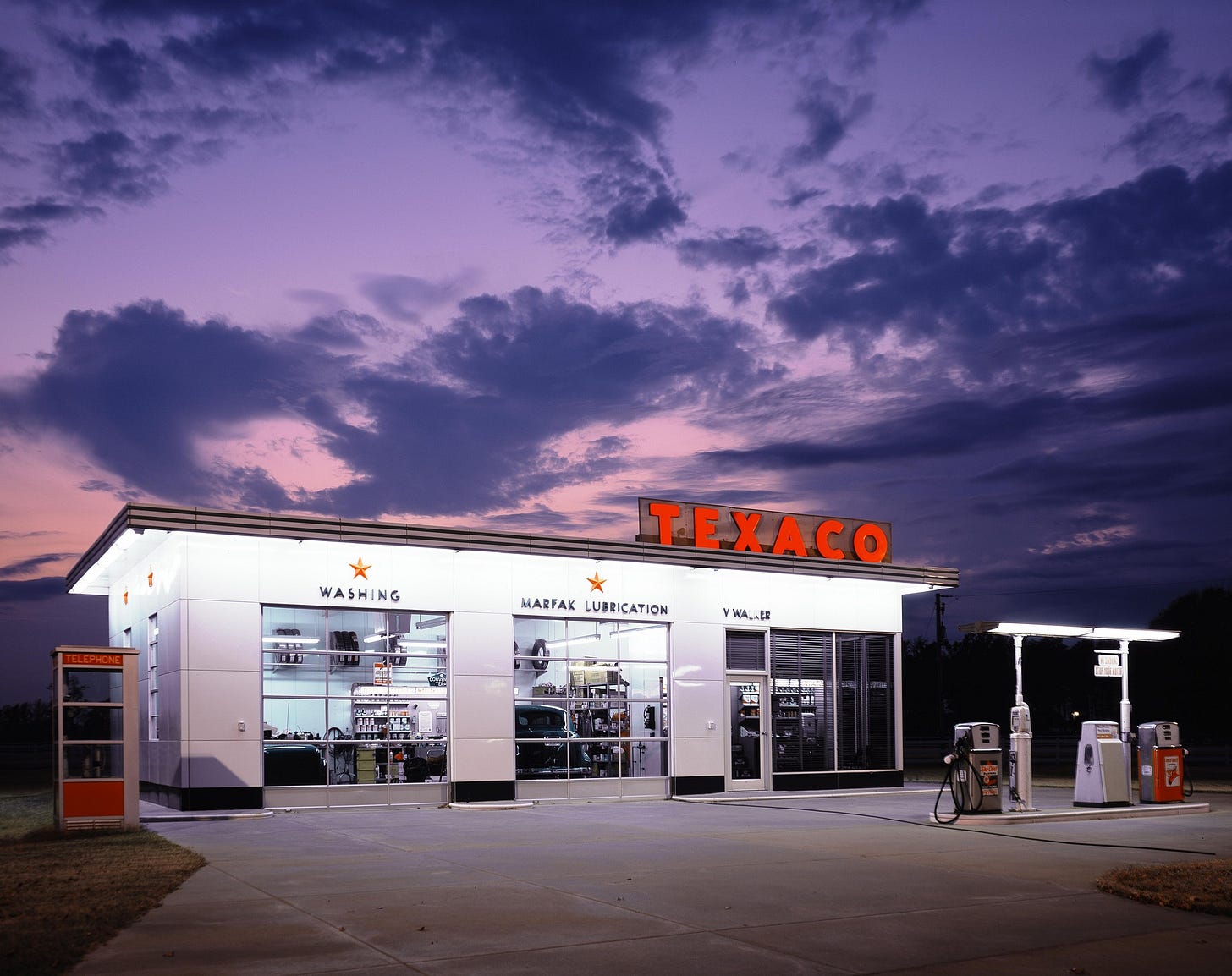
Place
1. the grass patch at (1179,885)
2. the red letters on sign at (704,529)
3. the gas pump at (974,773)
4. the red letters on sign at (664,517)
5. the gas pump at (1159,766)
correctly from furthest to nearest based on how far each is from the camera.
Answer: the red letters on sign at (704,529) < the red letters on sign at (664,517) < the gas pump at (1159,766) < the gas pump at (974,773) < the grass patch at (1179,885)

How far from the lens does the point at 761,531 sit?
2517cm

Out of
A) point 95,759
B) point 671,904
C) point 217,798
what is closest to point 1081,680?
point 217,798

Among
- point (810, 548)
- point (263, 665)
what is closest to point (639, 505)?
point (810, 548)

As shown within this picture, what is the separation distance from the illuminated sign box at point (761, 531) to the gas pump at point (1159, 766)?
7477mm

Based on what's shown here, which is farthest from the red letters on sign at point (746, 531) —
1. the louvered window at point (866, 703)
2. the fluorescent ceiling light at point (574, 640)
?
the fluorescent ceiling light at point (574, 640)

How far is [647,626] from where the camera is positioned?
23.8 m

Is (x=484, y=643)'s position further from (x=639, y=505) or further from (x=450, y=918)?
(x=450, y=918)

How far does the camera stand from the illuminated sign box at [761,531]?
947 inches

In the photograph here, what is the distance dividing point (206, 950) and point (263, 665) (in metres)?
12.3

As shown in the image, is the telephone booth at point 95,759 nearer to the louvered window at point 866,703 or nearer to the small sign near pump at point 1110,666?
the louvered window at point 866,703

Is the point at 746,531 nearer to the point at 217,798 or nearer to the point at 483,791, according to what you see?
the point at 483,791

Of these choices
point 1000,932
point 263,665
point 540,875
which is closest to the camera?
point 1000,932

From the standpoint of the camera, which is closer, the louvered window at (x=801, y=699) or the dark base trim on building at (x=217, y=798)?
the dark base trim on building at (x=217, y=798)

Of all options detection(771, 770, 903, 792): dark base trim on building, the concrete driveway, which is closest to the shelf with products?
the concrete driveway
